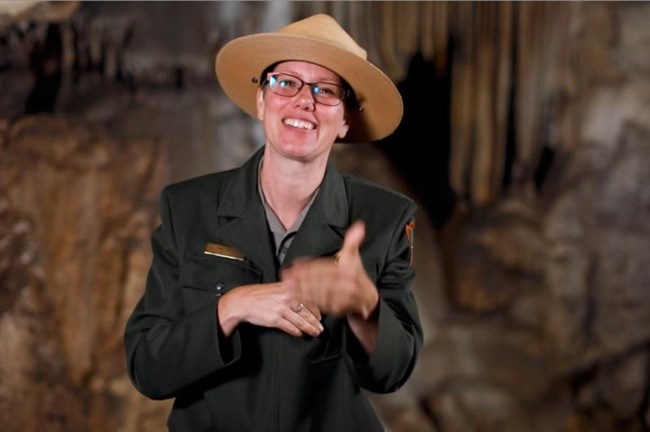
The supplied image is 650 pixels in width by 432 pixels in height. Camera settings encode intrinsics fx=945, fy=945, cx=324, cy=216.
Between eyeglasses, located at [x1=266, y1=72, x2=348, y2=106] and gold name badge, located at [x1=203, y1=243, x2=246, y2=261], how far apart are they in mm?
196

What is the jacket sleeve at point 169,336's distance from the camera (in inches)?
40.6

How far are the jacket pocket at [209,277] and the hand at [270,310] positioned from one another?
0.18 feet

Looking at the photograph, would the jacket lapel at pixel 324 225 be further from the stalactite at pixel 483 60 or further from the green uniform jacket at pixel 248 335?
the stalactite at pixel 483 60

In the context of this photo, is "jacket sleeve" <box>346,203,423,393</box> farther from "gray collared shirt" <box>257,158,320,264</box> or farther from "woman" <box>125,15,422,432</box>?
"gray collared shirt" <box>257,158,320,264</box>

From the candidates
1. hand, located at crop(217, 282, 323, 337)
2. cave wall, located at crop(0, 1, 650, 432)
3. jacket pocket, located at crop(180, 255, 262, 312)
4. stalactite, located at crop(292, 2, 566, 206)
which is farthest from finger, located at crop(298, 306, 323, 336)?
stalactite, located at crop(292, 2, 566, 206)

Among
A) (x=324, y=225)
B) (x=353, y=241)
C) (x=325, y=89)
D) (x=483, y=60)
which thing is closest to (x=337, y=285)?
(x=353, y=241)

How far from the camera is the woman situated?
1033 mm

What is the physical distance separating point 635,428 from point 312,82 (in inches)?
103

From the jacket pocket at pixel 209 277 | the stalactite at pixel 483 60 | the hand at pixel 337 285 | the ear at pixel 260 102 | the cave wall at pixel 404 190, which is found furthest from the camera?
the stalactite at pixel 483 60

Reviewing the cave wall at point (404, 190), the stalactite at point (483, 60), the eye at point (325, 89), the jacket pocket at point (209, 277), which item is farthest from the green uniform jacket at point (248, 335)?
the stalactite at point (483, 60)

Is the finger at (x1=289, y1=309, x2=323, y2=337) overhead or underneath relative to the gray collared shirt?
underneath

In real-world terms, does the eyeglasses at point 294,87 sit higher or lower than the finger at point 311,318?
higher

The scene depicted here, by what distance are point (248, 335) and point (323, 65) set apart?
0.33m

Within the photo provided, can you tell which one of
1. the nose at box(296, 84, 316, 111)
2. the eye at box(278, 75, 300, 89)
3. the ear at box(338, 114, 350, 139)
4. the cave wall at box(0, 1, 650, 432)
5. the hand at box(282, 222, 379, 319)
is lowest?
the cave wall at box(0, 1, 650, 432)
